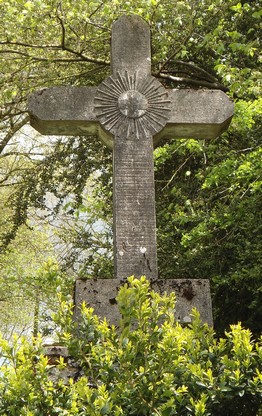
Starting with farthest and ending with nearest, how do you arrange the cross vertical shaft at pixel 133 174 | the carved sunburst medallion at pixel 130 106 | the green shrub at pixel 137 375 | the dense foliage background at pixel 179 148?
the dense foliage background at pixel 179 148 → the carved sunburst medallion at pixel 130 106 → the cross vertical shaft at pixel 133 174 → the green shrub at pixel 137 375

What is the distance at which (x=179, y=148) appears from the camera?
9.09 metres

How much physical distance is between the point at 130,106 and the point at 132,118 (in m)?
0.10

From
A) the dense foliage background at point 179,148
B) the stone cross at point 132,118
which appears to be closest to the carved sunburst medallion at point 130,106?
the stone cross at point 132,118

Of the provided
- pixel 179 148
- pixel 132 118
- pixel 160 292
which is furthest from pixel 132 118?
pixel 179 148

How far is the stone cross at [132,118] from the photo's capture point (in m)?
5.22

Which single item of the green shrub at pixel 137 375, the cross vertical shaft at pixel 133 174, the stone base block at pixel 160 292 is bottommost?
the green shrub at pixel 137 375

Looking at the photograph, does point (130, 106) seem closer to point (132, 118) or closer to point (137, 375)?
point (132, 118)

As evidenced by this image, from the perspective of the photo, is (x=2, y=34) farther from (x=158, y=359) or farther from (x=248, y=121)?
(x=158, y=359)

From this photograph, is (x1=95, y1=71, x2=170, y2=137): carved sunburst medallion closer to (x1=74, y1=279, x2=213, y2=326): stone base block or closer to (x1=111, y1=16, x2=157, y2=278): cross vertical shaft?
(x1=111, y1=16, x2=157, y2=278): cross vertical shaft

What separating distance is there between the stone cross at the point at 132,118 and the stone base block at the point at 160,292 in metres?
0.25

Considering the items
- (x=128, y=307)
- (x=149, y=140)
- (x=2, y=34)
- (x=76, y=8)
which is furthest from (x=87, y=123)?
(x=2, y=34)

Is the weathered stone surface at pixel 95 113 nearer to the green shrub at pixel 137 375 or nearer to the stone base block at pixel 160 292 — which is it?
the stone base block at pixel 160 292

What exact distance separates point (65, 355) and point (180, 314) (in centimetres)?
90

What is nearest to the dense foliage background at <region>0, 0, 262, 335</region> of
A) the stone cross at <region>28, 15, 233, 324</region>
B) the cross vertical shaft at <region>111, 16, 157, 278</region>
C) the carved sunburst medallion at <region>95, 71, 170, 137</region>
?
the stone cross at <region>28, 15, 233, 324</region>
